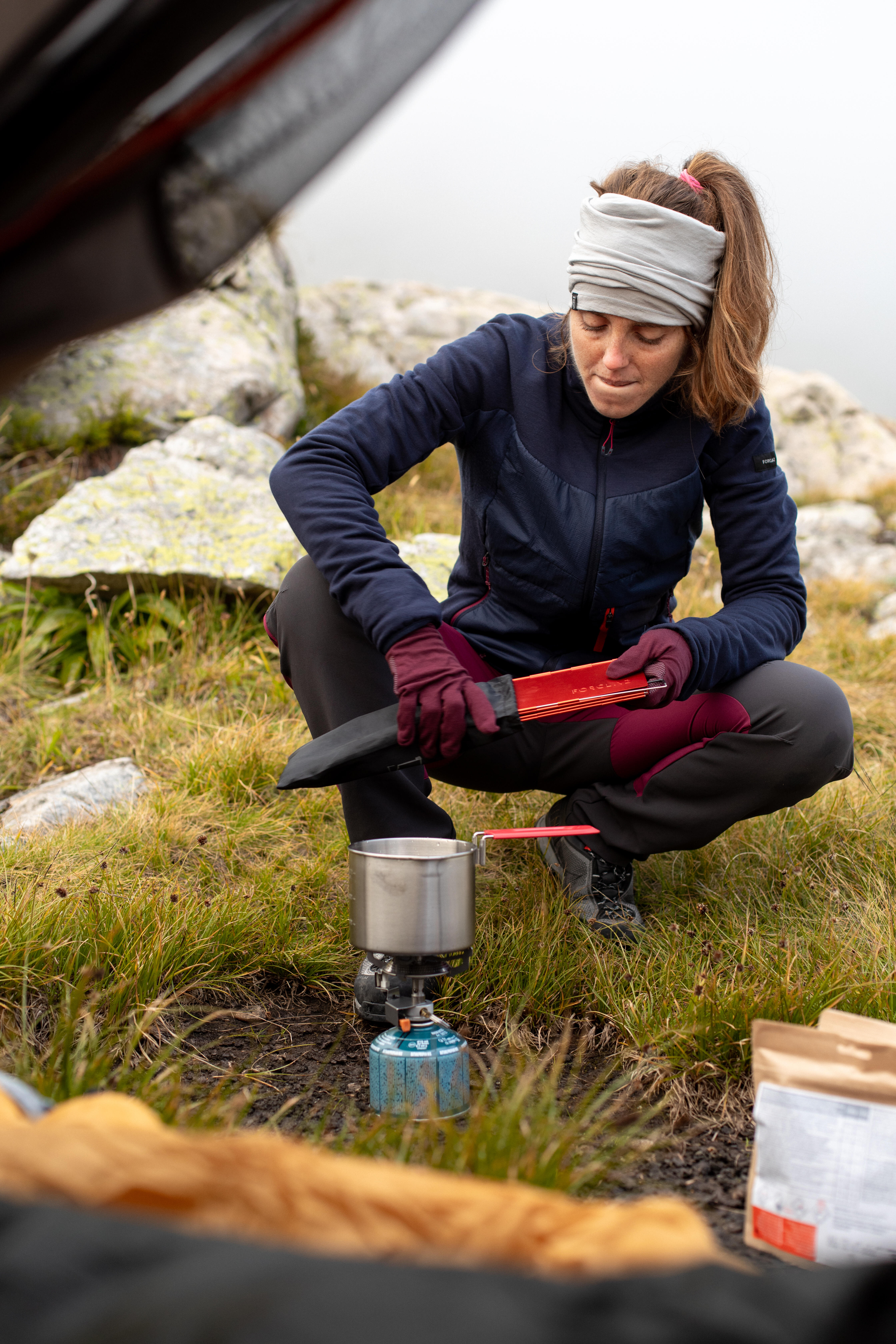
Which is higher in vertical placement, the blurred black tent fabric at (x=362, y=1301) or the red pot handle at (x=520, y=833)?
the blurred black tent fabric at (x=362, y=1301)

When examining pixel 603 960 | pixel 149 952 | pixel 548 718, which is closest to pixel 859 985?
pixel 603 960

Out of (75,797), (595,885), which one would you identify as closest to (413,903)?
(595,885)

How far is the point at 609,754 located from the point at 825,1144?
1538mm

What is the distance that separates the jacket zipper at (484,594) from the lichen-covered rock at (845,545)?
750 cm

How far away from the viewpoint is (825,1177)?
4.68ft

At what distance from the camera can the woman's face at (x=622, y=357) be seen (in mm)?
2566

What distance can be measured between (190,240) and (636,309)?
1637mm

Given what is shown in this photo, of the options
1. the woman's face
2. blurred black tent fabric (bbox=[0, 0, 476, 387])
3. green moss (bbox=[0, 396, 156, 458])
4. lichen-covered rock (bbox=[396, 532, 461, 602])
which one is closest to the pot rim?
the woman's face

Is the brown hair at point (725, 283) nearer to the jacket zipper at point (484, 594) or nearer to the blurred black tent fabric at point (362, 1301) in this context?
the jacket zipper at point (484, 594)

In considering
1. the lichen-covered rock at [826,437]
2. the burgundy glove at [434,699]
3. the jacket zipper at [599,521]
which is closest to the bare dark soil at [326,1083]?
the burgundy glove at [434,699]

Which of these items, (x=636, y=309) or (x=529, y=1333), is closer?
(x=529, y=1333)

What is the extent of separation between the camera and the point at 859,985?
2188 mm

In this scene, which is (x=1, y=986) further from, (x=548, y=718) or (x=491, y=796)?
(x=491, y=796)

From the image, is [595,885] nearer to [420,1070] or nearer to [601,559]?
[601,559]
